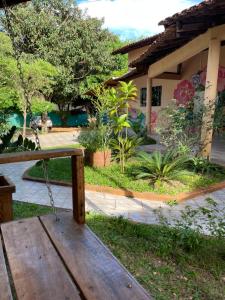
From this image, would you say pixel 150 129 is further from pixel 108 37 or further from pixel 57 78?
pixel 108 37

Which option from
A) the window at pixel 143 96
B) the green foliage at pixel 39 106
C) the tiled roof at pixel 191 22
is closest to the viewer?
the tiled roof at pixel 191 22

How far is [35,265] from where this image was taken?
76.8 inches

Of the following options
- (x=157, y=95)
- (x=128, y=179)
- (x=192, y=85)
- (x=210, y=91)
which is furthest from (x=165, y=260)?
(x=157, y=95)

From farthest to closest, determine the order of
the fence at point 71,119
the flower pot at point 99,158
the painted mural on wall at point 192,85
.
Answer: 1. the fence at point 71,119
2. the painted mural on wall at point 192,85
3. the flower pot at point 99,158

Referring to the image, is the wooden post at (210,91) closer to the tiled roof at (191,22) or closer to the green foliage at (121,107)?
the tiled roof at (191,22)

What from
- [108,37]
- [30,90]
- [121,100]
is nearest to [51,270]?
[121,100]

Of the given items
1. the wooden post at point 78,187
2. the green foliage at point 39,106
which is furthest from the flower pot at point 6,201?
the green foliage at point 39,106

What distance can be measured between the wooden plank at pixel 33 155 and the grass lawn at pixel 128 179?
3.98 metres

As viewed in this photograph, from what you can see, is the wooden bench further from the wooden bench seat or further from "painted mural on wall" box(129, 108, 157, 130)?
"painted mural on wall" box(129, 108, 157, 130)

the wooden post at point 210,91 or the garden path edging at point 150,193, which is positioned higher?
the wooden post at point 210,91

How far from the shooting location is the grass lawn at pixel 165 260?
9.50ft

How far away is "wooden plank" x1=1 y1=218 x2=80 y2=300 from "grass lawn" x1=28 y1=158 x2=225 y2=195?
3.87 metres

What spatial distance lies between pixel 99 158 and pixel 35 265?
5.77 metres

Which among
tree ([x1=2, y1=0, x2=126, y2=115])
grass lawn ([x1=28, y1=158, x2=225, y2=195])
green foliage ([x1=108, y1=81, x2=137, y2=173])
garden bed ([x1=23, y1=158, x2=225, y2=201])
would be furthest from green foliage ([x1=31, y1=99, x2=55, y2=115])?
green foliage ([x1=108, y1=81, x2=137, y2=173])
